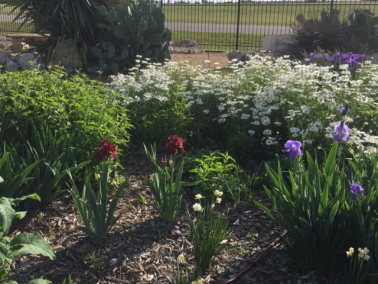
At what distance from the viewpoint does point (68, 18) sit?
10344mm

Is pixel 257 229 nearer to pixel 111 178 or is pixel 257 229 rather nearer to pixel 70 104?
pixel 111 178

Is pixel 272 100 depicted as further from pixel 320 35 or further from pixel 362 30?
pixel 362 30

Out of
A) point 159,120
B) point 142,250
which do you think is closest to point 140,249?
point 142,250

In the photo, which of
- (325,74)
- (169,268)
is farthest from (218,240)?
(325,74)

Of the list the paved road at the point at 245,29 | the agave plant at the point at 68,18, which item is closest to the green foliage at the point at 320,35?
the paved road at the point at 245,29

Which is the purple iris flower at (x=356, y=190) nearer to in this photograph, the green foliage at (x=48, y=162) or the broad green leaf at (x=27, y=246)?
the broad green leaf at (x=27, y=246)

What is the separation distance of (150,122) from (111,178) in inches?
45.0

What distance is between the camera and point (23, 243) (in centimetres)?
289

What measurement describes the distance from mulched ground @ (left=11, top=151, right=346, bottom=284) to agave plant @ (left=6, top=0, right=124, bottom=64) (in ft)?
23.6

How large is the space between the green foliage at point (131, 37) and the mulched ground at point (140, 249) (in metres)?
6.39

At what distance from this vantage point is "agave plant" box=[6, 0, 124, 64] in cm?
1030

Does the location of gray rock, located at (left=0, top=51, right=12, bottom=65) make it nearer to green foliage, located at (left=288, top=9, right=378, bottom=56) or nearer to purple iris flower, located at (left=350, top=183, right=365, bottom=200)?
green foliage, located at (left=288, top=9, right=378, bottom=56)

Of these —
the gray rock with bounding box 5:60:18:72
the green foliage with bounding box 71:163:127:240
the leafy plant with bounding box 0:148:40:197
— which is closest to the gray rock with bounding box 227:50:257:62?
the gray rock with bounding box 5:60:18:72

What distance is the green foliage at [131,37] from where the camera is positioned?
391 inches
